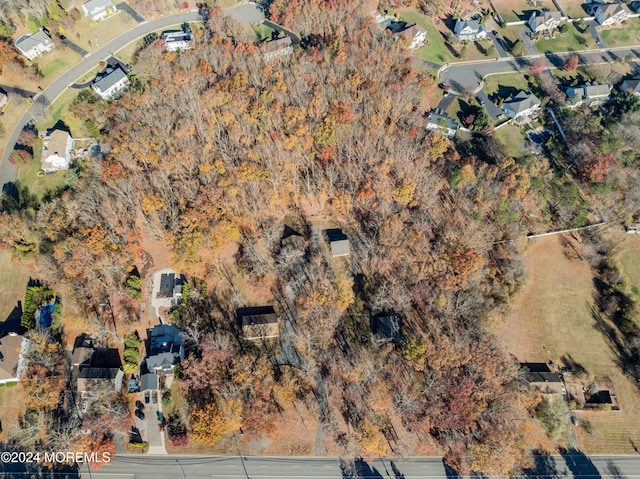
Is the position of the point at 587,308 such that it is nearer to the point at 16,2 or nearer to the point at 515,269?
the point at 515,269

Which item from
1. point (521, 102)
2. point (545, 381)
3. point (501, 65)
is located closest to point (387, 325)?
point (545, 381)

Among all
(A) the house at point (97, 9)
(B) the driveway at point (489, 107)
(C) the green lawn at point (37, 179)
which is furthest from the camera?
(A) the house at point (97, 9)

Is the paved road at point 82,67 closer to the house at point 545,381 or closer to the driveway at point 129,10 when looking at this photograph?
the driveway at point 129,10

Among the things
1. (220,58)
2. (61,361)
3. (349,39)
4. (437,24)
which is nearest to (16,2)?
(220,58)

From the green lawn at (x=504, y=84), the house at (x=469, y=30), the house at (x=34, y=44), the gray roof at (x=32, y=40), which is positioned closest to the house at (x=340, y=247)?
the green lawn at (x=504, y=84)

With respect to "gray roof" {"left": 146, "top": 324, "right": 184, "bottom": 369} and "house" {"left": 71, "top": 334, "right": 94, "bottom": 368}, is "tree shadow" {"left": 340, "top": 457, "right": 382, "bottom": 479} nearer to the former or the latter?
"gray roof" {"left": 146, "top": 324, "right": 184, "bottom": 369}

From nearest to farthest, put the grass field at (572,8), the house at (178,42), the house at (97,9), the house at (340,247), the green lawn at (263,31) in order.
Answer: the house at (340,247), the house at (178,42), the house at (97,9), the green lawn at (263,31), the grass field at (572,8)

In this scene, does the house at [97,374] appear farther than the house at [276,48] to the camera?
No
